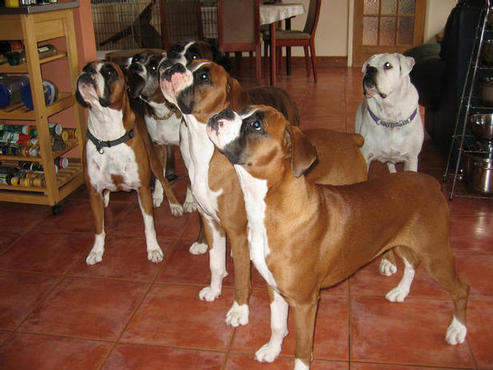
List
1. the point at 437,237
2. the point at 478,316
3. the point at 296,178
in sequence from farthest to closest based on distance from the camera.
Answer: the point at 478,316
the point at 437,237
the point at 296,178

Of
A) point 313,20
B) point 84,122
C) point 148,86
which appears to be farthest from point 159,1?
point 148,86

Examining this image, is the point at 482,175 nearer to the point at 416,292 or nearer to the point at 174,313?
the point at 416,292

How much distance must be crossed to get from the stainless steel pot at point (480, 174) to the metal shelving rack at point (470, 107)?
0.06 metres

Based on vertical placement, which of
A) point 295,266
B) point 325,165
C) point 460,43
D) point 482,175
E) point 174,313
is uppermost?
point 460,43

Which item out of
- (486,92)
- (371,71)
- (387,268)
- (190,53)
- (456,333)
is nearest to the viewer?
(456,333)

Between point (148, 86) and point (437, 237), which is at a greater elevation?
point (148, 86)

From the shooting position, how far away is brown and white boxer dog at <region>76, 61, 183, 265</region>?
3.05m

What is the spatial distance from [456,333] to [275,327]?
0.91 m

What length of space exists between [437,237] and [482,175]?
6.73 ft

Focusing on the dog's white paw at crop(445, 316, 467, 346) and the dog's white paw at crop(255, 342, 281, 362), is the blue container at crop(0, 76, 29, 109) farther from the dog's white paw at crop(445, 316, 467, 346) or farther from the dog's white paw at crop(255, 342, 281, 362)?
the dog's white paw at crop(445, 316, 467, 346)

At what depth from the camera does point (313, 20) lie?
8.71 meters

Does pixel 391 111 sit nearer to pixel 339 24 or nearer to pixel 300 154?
pixel 300 154

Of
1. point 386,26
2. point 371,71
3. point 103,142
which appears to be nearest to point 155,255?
point 103,142

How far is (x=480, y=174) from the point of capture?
13.4 feet
